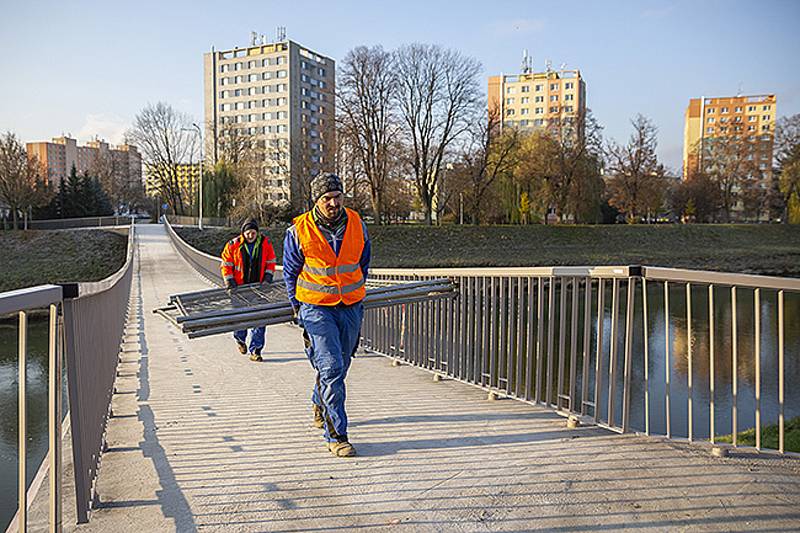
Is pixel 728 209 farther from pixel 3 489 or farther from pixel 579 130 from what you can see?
pixel 3 489

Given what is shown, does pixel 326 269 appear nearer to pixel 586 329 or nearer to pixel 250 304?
pixel 250 304

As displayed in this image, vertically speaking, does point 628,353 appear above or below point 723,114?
below

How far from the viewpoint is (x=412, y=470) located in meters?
3.85

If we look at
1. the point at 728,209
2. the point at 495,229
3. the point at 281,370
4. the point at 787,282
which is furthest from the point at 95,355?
the point at 728,209

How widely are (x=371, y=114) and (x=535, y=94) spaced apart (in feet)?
223

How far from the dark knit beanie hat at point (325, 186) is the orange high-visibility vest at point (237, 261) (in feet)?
11.4

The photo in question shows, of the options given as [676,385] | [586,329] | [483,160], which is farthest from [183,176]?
[586,329]

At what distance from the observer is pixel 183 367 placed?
7.38 meters

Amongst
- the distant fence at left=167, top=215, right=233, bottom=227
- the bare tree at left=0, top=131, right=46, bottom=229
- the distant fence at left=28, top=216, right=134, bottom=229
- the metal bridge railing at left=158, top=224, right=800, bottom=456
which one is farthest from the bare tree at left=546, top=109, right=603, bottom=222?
the metal bridge railing at left=158, top=224, right=800, bottom=456

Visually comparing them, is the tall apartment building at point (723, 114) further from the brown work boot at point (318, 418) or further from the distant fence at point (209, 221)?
the brown work boot at point (318, 418)

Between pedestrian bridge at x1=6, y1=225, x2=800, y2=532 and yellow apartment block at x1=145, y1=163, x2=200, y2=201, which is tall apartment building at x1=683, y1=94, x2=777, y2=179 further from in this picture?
pedestrian bridge at x1=6, y1=225, x2=800, y2=532

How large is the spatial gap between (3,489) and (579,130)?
170 feet

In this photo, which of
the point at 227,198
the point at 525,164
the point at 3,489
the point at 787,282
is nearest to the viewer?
the point at 787,282

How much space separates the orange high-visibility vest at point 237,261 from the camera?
25.6 ft
